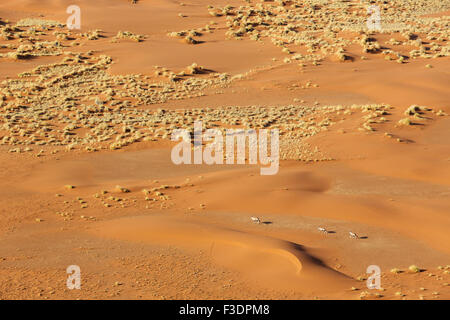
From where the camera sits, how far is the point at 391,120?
84.0 ft

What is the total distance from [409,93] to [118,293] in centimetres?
1997

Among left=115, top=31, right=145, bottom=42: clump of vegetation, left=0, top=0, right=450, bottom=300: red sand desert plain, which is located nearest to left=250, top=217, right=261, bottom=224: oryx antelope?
left=0, top=0, right=450, bottom=300: red sand desert plain

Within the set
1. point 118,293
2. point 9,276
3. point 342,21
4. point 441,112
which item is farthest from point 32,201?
point 342,21

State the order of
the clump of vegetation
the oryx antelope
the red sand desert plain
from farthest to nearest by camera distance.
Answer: the clump of vegetation < the oryx antelope < the red sand desert plain

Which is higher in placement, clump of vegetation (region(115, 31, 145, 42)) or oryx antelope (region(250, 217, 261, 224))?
clump of vegetation (region(115, 31, 145, 42))

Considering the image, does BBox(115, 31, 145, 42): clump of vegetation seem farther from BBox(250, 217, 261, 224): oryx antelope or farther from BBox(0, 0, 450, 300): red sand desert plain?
BBox(250, 217, 261, 224): oryx antelope

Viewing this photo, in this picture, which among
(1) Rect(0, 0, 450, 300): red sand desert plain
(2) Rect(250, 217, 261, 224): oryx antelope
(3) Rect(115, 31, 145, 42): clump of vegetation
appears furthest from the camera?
(3) Rect(115, 31, 145, 42): clump of vegetation

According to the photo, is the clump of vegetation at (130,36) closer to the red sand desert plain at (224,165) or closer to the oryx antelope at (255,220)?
the red sand desert plain at (224,165)

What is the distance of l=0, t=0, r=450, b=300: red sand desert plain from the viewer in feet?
45.6

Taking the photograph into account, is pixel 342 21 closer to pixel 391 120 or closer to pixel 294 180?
pixel 391 120

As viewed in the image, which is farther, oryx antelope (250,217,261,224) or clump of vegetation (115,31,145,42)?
clump of vegetation (115,31,145,42)

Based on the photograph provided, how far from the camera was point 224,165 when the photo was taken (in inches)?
875

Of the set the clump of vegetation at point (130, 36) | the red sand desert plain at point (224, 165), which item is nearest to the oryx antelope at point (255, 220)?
the red sand desert plain at point (224, 165)
